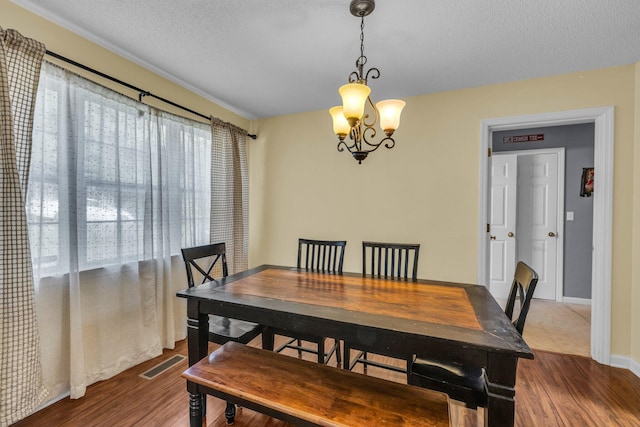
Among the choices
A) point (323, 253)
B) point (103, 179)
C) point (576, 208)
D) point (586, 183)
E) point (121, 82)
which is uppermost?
point (121, 82)

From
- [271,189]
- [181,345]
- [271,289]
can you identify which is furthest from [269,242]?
[271,289]

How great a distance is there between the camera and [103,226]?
2.03 meters

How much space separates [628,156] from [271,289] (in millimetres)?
2966

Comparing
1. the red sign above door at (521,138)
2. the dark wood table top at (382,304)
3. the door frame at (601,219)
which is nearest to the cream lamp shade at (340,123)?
the dark wood table top at (382,304)

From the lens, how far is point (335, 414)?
107 centimetres

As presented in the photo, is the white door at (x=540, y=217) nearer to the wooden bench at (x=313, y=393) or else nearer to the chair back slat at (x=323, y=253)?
the chair back slat at (x=323, y=253)

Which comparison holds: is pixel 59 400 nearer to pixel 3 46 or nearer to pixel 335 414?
pixel 335 414

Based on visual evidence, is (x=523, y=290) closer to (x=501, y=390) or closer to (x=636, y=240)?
(x=501, y=390)

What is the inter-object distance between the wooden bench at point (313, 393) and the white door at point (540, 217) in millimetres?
3718

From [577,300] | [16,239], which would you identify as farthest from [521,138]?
[16,239]

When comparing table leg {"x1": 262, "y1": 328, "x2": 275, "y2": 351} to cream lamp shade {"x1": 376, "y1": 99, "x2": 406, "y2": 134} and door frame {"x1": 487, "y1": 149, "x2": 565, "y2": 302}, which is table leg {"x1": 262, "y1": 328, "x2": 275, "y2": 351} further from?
door frame {"x1": 487, "y1": 149, "x2": 565, "y2": 302}

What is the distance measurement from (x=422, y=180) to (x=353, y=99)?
1699 millimetres

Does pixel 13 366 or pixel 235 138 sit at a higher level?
pixel 235 138

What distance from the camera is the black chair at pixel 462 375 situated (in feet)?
4.26
